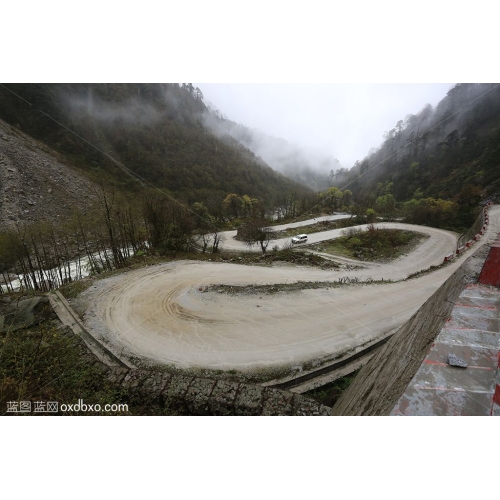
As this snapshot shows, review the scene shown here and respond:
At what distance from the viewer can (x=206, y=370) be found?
5.72m

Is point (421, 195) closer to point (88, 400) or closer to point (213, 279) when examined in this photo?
point (213, 279)

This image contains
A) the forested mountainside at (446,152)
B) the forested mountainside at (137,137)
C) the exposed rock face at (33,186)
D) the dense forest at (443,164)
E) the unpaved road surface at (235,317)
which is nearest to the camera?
the unpaved road surface at (235,317)

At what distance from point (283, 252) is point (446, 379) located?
16.6m

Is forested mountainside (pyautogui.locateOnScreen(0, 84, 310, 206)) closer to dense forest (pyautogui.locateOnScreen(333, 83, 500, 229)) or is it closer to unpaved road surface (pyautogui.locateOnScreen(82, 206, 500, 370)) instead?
dense forest (pyautogui.locateOnScreen(333, 83, 500, 229))

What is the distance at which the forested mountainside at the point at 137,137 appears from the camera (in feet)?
150

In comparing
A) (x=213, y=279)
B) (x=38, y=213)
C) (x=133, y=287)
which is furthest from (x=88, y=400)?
(x=38, y=213)

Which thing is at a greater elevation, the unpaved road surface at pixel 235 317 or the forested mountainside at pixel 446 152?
the forested mountainside at pixel 446 152

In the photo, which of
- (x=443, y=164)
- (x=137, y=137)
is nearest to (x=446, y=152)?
(x=443, y=164)

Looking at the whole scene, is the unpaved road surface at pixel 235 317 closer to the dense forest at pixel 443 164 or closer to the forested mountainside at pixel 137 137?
the dense forest at pixel 443 164

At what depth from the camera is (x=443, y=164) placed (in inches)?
2163

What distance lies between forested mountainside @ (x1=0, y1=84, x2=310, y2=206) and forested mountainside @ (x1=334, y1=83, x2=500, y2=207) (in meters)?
32.0

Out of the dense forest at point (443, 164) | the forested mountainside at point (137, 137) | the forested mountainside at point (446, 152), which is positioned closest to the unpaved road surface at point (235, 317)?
the dense forest at point (443, 164)

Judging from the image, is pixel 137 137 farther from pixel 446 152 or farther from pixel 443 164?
pixel 446 152

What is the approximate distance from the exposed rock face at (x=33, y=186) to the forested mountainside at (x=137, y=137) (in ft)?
27.6
